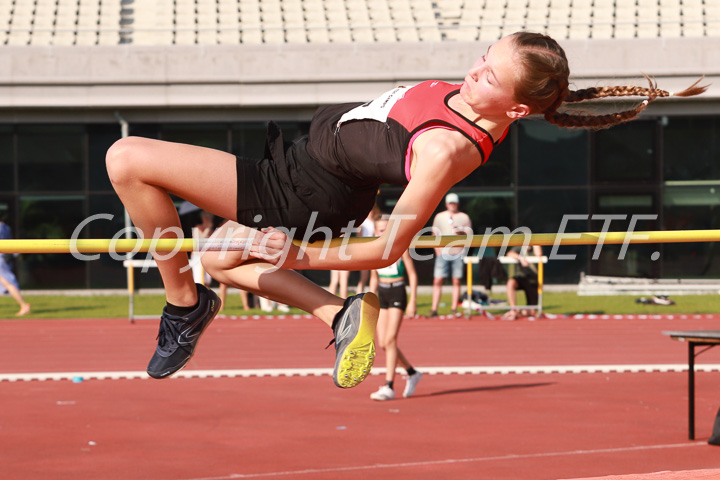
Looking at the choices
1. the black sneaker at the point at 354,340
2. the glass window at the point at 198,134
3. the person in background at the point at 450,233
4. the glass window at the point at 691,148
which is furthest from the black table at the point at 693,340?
the glass window at the point at 198,134

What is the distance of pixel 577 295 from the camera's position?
1788cm

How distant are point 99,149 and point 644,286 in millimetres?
10880

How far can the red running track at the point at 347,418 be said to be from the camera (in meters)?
5.86

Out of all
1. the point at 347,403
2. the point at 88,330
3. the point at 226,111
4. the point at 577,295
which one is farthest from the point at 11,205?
the point at 347,403

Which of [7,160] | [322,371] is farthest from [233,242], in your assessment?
[7,160]

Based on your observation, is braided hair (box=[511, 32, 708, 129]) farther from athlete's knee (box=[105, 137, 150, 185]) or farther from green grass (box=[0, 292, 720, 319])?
green grass (box=[0, 292, 720, 319])

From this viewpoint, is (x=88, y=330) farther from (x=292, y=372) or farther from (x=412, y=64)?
(x=412, y=64)

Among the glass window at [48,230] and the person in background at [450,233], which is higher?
the person in background at [450,233]

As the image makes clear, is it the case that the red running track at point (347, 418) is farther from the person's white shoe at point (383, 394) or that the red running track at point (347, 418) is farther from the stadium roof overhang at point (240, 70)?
the stadium roof overhang at point (240, 70)

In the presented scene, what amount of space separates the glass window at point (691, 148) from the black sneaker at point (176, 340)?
1614 centimetres

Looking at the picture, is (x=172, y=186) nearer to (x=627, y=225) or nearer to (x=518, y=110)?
(x=518, y=110)

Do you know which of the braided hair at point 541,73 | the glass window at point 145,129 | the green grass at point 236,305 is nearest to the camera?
the braided hair at point 541,73

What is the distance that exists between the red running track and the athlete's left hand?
254 cm

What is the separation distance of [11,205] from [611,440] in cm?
1486
